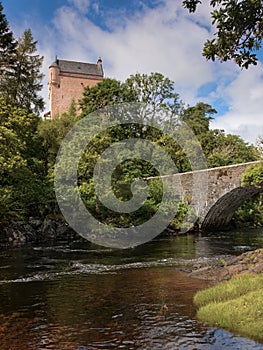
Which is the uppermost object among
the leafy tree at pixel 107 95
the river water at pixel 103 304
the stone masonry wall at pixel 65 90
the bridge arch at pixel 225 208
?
the stone masonry wall at pixel 65 90

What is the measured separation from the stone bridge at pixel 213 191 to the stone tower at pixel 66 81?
39.6 metres

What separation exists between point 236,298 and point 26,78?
3187 centimetres

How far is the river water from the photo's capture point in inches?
279

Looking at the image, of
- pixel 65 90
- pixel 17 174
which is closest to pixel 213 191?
pixel 17 174

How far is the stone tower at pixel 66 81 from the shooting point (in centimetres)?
6725

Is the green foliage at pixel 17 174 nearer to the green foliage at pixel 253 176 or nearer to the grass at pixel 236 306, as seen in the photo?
the green foliage at pixel 253 176

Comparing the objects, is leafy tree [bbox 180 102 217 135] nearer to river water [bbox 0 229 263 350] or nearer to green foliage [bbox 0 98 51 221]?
green foliage [bbox 0 98 51 221]

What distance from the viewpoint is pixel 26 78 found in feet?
118

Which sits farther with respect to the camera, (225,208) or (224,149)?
(224,149)

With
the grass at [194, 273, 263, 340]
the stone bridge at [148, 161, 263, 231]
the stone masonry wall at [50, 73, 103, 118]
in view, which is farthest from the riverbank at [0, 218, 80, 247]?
the stone masonry wall at [50, 73, 103, 118]

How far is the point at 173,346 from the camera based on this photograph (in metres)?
6.79

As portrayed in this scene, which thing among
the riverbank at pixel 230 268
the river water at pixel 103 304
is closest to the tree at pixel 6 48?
the river water at pixel 103 304

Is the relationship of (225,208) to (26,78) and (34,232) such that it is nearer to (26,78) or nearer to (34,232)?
(34,232)

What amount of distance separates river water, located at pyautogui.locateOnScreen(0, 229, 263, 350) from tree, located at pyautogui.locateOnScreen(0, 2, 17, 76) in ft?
68.9
